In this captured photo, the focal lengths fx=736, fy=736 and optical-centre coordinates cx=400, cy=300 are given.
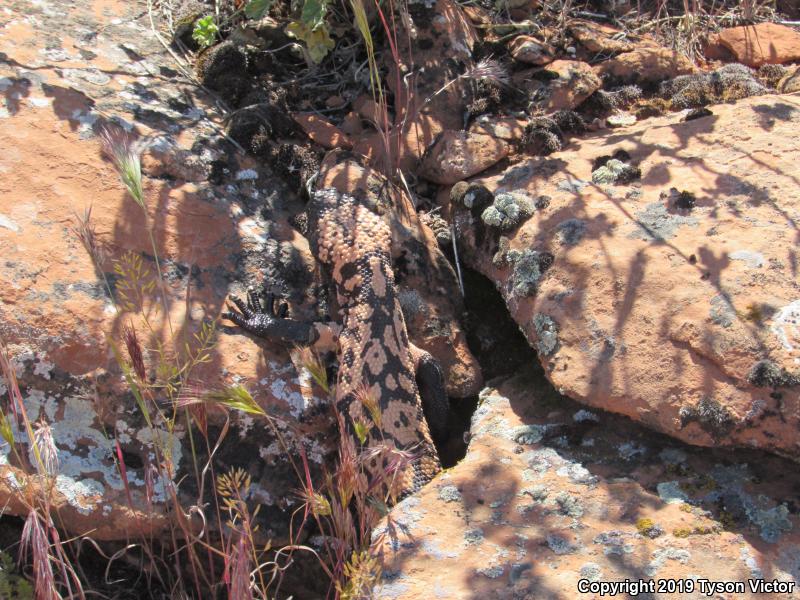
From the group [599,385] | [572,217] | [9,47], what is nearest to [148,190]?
[9,47]

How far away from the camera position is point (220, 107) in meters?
4.91

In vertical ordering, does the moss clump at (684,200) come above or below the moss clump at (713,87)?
below

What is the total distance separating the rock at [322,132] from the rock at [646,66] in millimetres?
1892

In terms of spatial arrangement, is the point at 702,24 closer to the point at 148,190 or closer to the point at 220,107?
the point at 220,107

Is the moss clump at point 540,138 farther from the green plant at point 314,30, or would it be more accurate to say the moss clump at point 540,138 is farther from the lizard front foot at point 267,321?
the lizard front foot at point 267,321

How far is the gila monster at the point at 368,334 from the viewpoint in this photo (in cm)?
395

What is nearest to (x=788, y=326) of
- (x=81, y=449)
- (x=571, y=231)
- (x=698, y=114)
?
(x=571, y=231)

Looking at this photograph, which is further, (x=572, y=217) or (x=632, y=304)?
(x=572, y=217)

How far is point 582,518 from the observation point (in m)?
3.06

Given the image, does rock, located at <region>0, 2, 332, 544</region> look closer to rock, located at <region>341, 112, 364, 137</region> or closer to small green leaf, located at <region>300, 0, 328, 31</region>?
rock, located at <region>341, 112, 364, 137</region>

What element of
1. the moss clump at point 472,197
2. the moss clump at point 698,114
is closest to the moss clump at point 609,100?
the moss clump at point 698,114

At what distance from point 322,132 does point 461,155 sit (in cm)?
97

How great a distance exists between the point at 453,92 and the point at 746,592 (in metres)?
3.64

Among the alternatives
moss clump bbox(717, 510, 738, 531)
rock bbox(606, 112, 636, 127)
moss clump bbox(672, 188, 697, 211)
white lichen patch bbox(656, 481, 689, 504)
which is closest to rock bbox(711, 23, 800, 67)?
rock bbox(606, 112, 636, 127)
